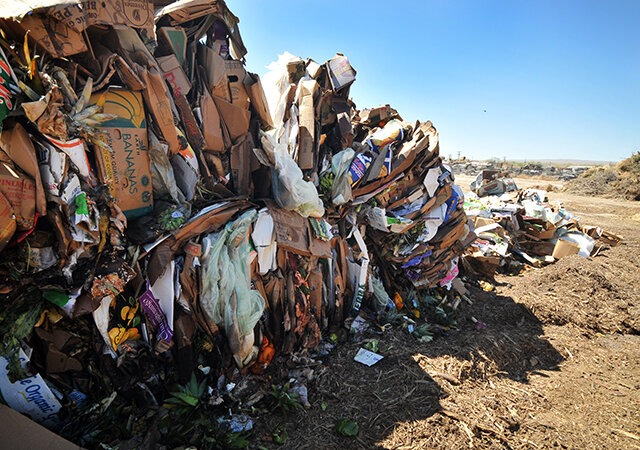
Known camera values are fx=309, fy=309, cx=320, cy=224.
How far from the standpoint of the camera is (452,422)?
6.42 feet

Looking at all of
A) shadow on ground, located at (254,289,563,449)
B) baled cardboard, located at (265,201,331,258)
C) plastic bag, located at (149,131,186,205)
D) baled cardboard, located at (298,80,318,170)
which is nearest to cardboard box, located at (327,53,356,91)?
baled cardboard, located at (298,80,318,170)

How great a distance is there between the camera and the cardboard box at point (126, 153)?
5.39 ft

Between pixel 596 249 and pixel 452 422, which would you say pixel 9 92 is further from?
pixel 596 249

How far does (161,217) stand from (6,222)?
705mm

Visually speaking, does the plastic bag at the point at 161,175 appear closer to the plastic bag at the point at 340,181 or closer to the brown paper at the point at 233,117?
the brown paper at the point at 233,117

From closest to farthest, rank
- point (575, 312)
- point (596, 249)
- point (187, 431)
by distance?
point (187, 431) → point (575, 312) → point (596, 249)

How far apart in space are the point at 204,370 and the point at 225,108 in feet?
5.93

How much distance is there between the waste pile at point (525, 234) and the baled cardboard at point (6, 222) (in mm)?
5627

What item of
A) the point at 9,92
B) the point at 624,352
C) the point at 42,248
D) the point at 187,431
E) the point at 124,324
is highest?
the point at 9,92

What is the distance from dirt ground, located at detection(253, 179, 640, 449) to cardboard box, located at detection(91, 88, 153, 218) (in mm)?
1549

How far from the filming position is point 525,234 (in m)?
6.35

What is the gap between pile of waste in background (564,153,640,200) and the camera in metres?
13.9

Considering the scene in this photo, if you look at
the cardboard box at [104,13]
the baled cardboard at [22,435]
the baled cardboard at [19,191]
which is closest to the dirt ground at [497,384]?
the baled cardboard at [22,435]

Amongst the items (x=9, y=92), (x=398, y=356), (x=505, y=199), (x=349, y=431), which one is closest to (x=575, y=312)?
(x=398, y=356)
